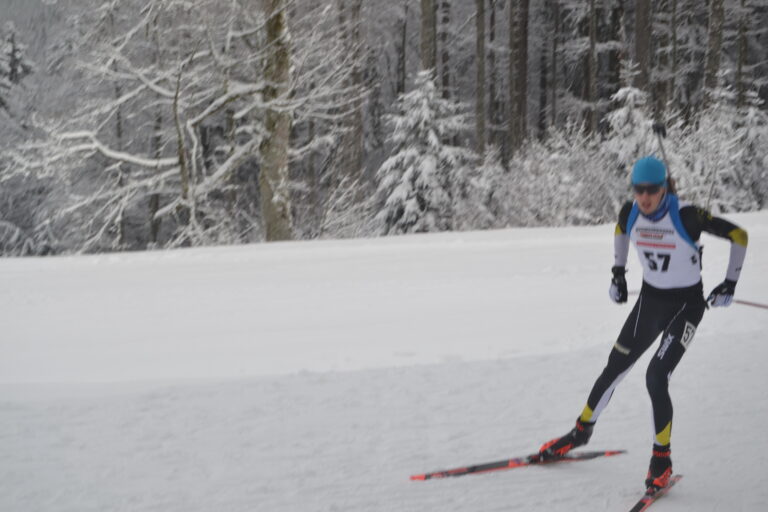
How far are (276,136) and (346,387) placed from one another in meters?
9.89

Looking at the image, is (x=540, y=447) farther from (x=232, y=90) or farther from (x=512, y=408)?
(x=232, y=90)

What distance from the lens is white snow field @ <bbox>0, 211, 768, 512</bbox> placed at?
13.8 ft

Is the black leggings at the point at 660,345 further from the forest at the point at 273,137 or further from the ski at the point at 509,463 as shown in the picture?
the forest at the point at 273,137

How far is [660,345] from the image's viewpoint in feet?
13.9

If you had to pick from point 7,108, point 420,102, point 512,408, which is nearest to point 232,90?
point 420,102

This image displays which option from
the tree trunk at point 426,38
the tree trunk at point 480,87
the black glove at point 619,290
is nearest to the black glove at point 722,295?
the black glove at point 619,290

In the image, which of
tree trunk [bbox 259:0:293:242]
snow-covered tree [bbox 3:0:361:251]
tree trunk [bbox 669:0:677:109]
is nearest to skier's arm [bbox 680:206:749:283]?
snow-covered tree [bbox 3:0:361:251]

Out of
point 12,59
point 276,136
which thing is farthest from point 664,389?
point 12,59

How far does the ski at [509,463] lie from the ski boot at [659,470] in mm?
495

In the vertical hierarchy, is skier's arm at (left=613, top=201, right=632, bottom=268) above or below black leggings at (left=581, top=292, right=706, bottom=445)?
above

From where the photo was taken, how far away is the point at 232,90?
14906mm

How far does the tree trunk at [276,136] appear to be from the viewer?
583 inches

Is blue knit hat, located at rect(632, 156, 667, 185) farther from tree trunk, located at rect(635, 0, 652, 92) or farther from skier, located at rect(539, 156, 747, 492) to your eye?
tree trunk, located at rect(635, 0, 652, 92)

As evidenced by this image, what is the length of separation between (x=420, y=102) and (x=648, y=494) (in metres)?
14.2
